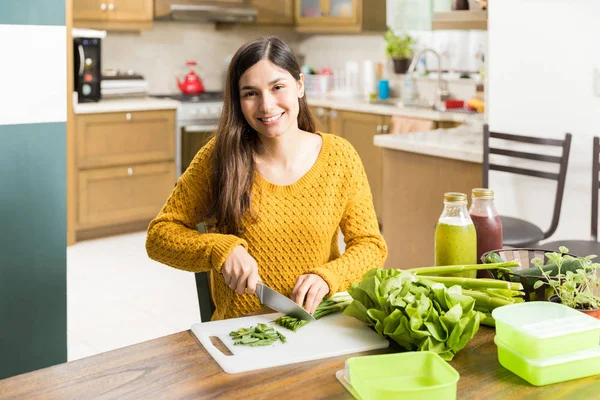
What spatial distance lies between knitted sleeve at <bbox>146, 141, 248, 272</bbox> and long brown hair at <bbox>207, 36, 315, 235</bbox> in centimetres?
3

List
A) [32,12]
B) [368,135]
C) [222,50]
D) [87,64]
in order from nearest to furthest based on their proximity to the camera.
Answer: [32,12]
[87,64]
[368,135]
[222,50]

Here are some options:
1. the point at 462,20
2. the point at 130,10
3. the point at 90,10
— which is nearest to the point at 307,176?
the point at 462,20

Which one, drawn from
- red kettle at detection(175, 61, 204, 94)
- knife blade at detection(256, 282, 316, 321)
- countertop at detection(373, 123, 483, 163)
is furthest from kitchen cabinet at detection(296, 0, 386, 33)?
knife blade at detection(256, 282, 316, 321)

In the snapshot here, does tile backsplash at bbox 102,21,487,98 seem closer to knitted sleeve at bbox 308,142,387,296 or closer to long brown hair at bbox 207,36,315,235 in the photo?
knitted sleeve at bbox 308,142,387,296

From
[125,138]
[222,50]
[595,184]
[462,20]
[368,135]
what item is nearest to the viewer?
[595,184]

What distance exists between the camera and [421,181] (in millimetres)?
3561

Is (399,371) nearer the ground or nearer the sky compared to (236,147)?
nearer the ground

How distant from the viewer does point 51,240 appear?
2.49 m

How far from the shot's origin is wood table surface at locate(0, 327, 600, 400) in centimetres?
116

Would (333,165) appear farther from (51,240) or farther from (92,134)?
(92,134)

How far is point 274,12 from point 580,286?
198 inches

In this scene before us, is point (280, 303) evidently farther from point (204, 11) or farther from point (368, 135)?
point (204, 11)

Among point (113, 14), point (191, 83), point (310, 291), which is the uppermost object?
point (113, 14)

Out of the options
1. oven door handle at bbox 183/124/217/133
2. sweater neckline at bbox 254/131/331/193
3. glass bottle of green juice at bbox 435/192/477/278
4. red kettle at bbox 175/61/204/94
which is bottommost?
glass bottle of green juice at bbox 435/192/477/278
